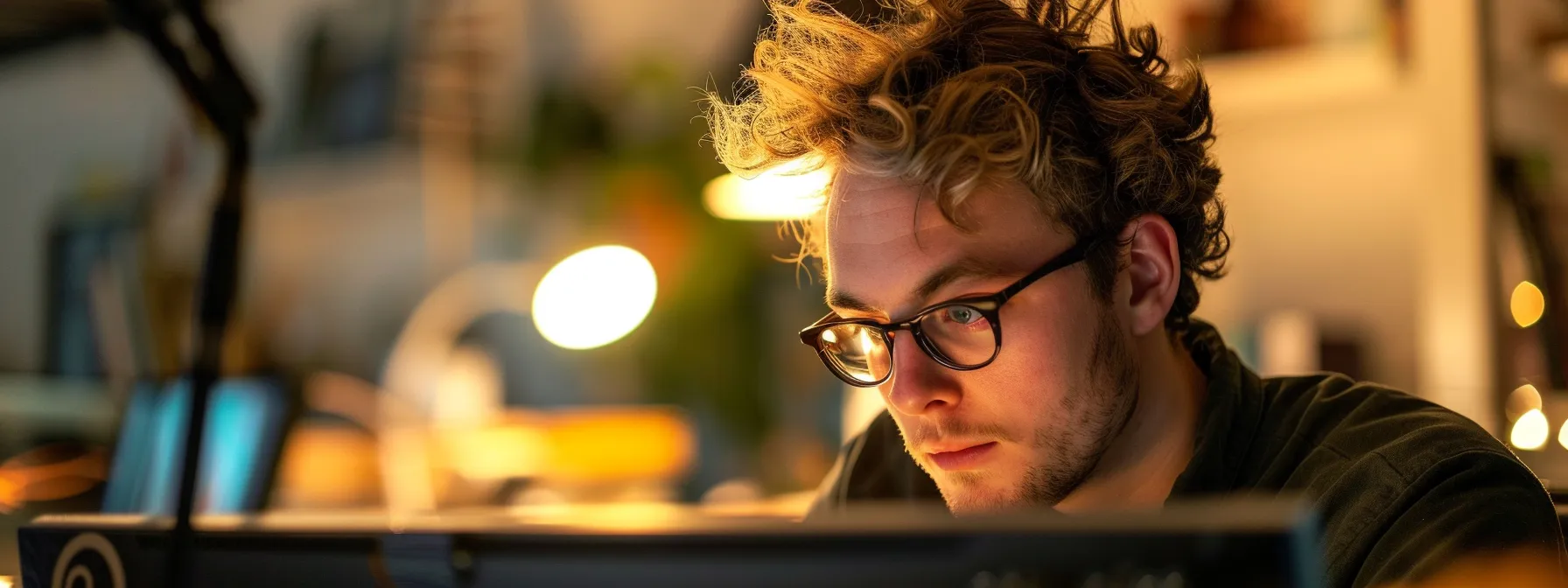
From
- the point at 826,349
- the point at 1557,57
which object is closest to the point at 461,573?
the point at 826,349

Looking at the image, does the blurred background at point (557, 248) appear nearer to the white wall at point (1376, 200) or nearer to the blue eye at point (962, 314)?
the white wall at point (1376, 200)

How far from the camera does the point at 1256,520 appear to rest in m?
0.42

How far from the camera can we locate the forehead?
1.12 metres

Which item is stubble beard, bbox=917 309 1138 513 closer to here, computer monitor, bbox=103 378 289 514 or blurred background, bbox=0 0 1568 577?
blurred background, bbox=0 0 1568 577

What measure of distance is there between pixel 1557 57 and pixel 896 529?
2.29 metres

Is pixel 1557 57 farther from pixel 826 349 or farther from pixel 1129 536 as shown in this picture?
pixel 1129 536

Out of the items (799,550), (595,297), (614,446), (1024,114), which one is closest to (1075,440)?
(1024,114)

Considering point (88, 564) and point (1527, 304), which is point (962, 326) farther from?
point (1527, 304)

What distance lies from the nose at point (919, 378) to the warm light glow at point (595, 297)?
1068 mm

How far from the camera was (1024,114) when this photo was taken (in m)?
1.16

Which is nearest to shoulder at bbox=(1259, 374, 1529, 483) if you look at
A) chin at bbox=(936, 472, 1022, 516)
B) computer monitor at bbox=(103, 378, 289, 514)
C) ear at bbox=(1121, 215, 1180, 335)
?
ear at bbox=(1121, 215, 1180, 335)

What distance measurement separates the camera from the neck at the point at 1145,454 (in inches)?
46.1

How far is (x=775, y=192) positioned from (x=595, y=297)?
409 millimetres

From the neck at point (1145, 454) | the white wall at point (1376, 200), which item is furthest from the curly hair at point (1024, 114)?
the white wall at point (1376, 200)
